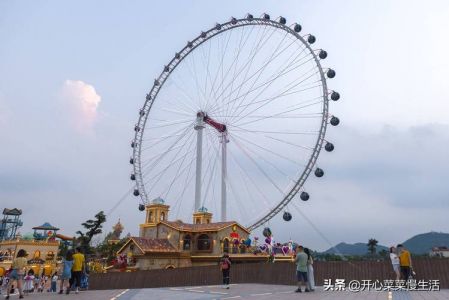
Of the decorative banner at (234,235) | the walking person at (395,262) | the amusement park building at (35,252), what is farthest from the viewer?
the amusement park building at (35,252)

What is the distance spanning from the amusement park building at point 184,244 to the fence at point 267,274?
10.3 metres

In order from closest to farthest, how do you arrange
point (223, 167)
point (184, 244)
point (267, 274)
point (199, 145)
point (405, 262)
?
point (405, 262)
point (267, 274)
point (223, 167)
point (199, 145)
point (184, 244)

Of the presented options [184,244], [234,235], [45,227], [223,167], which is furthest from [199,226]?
[45,227]

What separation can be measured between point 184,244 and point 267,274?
22869 millimetres

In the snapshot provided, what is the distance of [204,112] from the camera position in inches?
1566

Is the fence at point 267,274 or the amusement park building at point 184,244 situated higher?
the amusement park building at point 184,244

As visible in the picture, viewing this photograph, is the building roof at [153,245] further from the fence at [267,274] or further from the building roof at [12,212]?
the building roof at [12,212]

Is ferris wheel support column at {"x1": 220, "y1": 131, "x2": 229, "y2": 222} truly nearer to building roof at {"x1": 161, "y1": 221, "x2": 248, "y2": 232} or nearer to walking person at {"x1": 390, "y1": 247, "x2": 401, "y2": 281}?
building roof at {"x1": 161, "y1": 221, "x2": 248, "y2": 232}

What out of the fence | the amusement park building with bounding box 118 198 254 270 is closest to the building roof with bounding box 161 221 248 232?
the amusement park building with bounding box 118 198 254 270

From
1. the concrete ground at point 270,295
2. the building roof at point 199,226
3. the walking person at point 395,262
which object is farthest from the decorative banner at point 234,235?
the concrete ground at point 270,295

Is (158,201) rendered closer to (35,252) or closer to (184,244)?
(184,244)

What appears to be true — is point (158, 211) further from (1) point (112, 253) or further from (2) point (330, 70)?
(2) point (330, 70)

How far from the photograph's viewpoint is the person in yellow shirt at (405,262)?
1427 cm

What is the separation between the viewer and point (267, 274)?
19781mm
